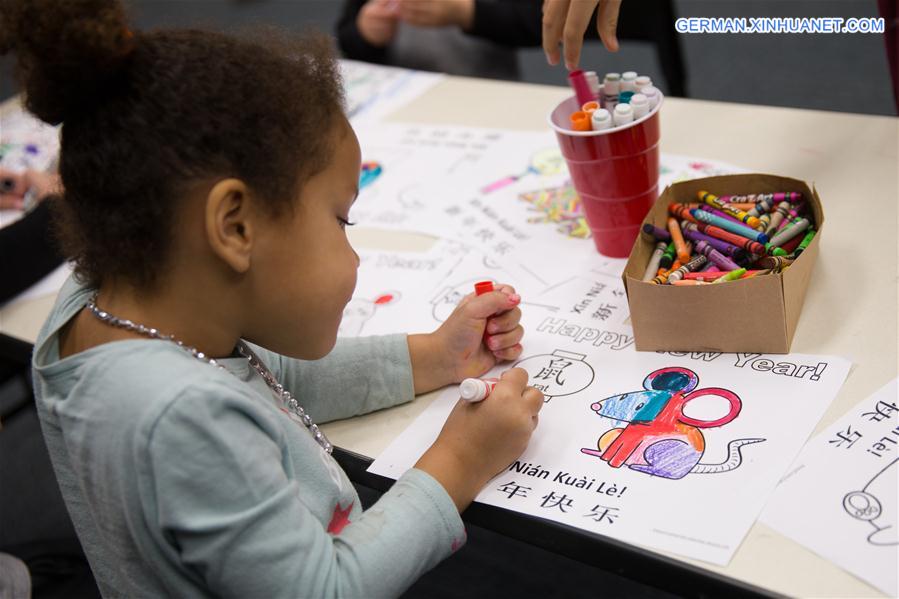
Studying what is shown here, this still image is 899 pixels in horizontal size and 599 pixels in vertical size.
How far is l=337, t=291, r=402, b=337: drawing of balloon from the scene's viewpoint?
3.23ft

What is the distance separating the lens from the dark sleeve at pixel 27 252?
117 cm

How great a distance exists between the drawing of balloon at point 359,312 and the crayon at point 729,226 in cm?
35

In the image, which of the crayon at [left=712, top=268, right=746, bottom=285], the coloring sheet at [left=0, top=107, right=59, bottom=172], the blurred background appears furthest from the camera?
the blurred background

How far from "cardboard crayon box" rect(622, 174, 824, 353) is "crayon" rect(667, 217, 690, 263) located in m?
0.05

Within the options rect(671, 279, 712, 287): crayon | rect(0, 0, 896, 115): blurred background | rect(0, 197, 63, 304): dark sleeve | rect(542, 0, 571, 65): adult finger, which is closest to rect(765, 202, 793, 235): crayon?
rect(671, 279, 712, 287): crayon

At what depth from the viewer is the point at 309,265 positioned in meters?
0.70

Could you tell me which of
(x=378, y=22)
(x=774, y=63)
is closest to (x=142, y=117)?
(x=378, y=22)

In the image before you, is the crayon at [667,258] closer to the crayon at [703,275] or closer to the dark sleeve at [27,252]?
the crayon at [703,275]

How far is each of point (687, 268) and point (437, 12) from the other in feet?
3.40

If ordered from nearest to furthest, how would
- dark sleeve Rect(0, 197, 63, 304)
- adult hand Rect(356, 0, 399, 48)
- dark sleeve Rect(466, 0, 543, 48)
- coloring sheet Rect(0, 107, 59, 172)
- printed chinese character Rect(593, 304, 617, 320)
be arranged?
printed chinese character Rect(593, 304, 617, 320)
dark sleeve Rect(0, 197, 63, 304)
coloring sheet Rect(0, 107, 59, 172)
dark sleeve Rect(466, 0, 543, 48)
adult hand Rect(356, 0, 399, 48)

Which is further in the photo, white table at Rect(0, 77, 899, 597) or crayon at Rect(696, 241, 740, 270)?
crayon at Rect(696, 241, 740, 270)

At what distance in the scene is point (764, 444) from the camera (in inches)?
27.0

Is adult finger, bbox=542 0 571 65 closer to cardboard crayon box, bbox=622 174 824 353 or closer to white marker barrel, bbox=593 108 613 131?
white marker barrel, bbox=593 108 613 131

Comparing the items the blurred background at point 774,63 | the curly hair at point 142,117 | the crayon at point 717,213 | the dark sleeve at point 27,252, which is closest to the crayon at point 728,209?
the crayon at point 717,213
